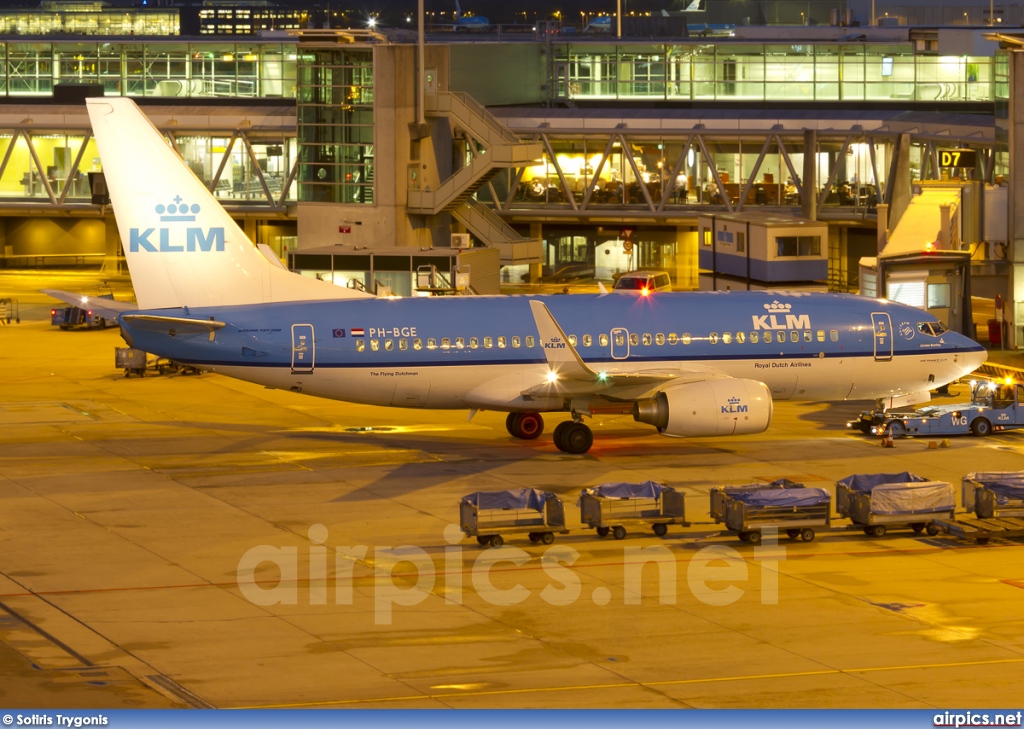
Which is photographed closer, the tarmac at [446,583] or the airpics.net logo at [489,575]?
the tarmac at [446,583]

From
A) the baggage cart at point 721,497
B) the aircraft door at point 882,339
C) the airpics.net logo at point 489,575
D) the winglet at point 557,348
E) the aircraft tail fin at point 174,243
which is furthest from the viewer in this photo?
the aircraft door at point 882,339

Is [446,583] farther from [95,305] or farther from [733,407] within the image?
[95,305]

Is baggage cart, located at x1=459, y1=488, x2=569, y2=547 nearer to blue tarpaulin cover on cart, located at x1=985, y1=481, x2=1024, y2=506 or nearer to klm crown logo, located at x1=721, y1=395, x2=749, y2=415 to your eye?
klm crown logo, located at x1=721, y1=395, x2=749, y2=415

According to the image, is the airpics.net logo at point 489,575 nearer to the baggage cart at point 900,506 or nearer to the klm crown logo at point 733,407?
the baggage cart at point 900,506

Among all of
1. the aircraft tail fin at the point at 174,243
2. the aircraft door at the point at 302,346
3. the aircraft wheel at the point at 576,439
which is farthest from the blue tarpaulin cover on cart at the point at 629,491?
the aircraft tail fin at the point at 174,243

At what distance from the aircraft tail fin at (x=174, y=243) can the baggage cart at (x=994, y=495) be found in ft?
65.4

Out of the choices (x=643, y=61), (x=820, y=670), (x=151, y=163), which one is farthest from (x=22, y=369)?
(x=643, y=61)

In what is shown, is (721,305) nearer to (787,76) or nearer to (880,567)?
(880,567)

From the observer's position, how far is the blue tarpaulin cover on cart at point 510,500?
32750mm

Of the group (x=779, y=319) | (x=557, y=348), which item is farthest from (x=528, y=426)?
(x=779, y=319)

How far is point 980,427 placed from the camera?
46188 mm

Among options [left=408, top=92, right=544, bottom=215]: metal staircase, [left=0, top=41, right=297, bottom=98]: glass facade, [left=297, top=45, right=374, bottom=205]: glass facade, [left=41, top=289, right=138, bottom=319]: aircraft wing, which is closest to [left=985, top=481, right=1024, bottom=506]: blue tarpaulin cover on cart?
[left=41, top=289, right=138, bottom=319]: aircraft wing

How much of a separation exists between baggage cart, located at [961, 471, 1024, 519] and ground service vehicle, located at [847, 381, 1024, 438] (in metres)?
11.0

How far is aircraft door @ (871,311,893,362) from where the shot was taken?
1769 inches
